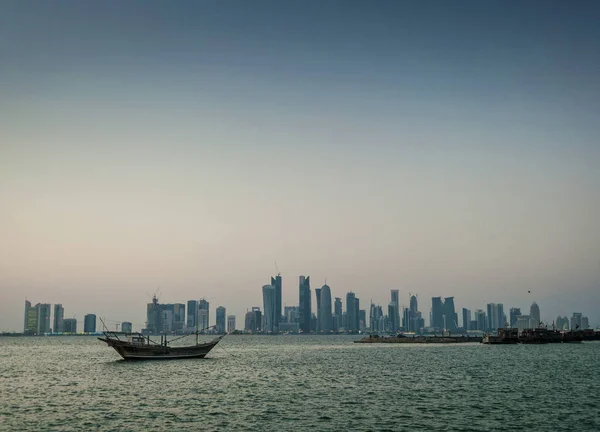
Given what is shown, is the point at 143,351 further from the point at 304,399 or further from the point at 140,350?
the point at 304,399

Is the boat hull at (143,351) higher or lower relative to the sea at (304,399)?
higher

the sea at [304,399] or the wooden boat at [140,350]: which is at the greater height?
the wooden boat at [140,350]

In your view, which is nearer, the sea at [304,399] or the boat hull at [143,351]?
the sea at [304,399]

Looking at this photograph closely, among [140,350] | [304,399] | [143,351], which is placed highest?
[140,350]

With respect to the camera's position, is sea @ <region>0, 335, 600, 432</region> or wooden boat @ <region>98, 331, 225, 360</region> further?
wooden boat @ <region>98, 331, 225, 360</region>

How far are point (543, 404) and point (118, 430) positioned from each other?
43.0m

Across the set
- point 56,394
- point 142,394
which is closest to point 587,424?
point 142,394

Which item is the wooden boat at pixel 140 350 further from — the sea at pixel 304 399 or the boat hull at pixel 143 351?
the sea at pixel 304 399

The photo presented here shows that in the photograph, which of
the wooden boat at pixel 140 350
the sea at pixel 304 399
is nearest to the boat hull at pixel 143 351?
the wooden boat at pixel 140 350

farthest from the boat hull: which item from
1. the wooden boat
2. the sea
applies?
the sea

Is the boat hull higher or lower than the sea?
higher

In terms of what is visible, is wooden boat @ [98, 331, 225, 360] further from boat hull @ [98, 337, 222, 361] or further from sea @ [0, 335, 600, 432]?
sea @ [0, 335, 600, 432]

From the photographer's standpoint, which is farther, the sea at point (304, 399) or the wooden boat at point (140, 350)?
the wooden boat at point (140, 350)

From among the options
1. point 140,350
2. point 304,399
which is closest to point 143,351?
point 140,350
